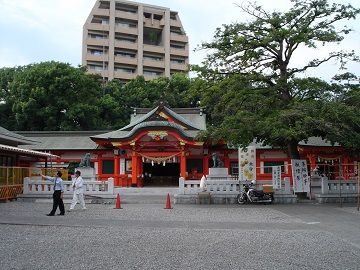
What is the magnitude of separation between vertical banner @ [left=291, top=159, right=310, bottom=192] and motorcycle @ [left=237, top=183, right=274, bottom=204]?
1.87 m

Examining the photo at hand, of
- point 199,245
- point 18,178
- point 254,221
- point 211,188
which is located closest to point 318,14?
point 211,188

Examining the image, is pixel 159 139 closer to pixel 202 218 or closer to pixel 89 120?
pixel 89 120

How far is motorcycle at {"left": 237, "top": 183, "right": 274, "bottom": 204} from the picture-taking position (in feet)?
59.1

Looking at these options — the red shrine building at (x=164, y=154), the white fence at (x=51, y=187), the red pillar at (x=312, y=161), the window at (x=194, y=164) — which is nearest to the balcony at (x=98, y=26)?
the red shrine building at (x=164, y=154)

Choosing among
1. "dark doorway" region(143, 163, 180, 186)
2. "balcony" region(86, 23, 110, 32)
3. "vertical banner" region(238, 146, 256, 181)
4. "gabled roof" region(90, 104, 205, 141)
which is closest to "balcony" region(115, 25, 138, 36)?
"balcony" region(86, 23, 110, 32)

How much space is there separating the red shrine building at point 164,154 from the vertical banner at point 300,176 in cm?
926

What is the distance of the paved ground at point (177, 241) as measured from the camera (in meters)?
6.75

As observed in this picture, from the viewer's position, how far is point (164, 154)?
30469mm

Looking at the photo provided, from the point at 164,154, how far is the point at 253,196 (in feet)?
43.7

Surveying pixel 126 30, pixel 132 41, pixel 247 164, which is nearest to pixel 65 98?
pixel 247 164

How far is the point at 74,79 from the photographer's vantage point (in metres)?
40.1

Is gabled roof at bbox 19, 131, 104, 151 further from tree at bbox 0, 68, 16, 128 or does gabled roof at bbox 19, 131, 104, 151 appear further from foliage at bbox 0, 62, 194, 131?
tree at bbox 0, 68, 16, 128

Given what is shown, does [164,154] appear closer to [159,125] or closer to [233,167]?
[159,125]

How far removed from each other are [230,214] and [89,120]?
30.6 meters
